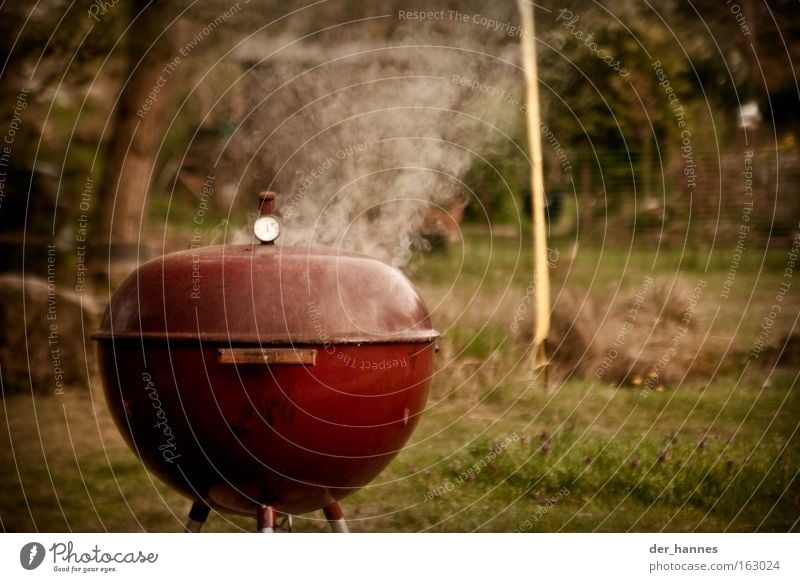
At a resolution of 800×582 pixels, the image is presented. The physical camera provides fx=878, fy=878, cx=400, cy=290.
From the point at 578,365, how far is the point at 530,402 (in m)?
0.45

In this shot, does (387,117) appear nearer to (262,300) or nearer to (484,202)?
(484,202)

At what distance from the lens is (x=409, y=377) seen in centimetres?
281

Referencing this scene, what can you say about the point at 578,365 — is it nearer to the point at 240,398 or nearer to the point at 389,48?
the point at 389,48
